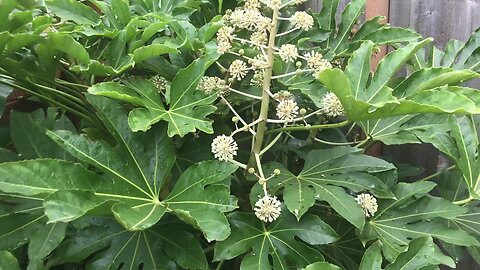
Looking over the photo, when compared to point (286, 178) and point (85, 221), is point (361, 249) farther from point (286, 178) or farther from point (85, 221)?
point (85, 221)

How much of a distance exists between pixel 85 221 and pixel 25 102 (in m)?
0.49

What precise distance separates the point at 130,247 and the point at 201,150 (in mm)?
252

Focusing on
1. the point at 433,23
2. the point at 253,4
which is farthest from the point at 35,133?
the point at 433,23

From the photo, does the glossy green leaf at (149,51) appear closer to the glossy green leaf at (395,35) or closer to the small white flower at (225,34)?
the small white flower at (225,34)

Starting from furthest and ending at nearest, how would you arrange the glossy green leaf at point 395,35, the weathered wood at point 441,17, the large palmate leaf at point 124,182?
the weathered wood at point 441,17
the glossy green leaf at point 395,35
the large palmate leaf at point 124,182

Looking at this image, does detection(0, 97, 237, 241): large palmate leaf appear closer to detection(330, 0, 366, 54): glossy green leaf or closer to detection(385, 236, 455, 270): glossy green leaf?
detection(385, 236, 455, 270): glossy green leaf

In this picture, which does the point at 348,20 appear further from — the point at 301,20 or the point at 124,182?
the point at 124,182

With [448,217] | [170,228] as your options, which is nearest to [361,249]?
[448,217]

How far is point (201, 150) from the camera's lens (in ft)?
3.63

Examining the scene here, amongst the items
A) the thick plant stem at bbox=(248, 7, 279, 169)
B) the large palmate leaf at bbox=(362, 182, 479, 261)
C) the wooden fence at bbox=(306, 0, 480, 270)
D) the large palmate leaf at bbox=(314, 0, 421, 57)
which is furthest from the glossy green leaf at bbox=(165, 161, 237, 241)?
the wooden fence at bbox=(306, 0, 480, 270)

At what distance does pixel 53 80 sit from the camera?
1.04m

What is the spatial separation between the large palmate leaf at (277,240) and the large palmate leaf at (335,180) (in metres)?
0.05

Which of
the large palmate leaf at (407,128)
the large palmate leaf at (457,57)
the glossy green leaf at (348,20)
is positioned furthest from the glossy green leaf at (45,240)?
the large palmate leaf at (457,57)

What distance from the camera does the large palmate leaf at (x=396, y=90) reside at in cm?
84
